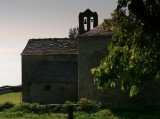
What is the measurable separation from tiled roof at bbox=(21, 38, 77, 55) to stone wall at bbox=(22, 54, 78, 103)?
436mm

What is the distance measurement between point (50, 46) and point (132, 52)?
23.4m

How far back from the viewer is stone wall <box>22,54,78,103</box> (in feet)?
95.5

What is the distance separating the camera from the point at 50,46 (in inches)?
1344

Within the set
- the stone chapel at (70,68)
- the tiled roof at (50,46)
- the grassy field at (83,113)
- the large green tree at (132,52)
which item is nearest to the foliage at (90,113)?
the grassy field at (83,113)

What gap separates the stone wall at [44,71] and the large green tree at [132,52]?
17.7 metres

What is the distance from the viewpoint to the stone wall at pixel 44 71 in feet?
95.5

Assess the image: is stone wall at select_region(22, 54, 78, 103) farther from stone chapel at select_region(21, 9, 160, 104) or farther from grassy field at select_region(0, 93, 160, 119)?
grassy field at select_region(0, 93, 160, 119)

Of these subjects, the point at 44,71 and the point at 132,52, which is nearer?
the point at 132,52

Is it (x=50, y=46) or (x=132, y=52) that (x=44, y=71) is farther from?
(x=132, y=52)

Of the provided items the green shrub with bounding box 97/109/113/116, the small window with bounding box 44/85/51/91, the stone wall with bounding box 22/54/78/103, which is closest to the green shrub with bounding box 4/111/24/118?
the green shrub with bounding box 97/109/113/116

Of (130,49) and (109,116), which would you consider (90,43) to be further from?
(130,49)

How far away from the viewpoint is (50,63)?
3222 centimetres

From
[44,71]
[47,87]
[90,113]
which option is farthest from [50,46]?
[90,113]

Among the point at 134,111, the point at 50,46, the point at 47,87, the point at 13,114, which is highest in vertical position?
the point at 50,46
